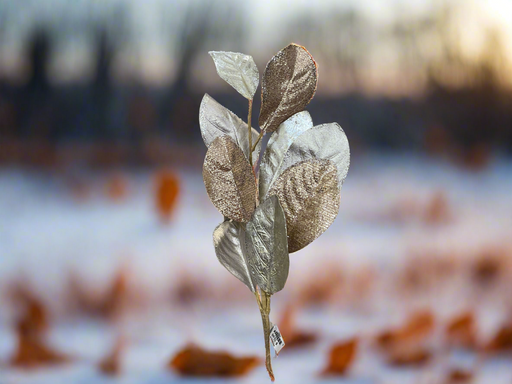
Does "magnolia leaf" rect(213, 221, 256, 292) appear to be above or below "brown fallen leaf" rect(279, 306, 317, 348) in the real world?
below

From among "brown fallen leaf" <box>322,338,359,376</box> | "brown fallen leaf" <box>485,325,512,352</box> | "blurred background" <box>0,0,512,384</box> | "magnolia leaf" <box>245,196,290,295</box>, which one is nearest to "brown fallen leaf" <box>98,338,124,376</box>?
"blurred background" <box>0,0,512,384</box>

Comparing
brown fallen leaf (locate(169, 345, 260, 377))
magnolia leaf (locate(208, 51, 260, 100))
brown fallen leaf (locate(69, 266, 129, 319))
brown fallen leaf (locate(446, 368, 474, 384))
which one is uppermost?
brown fallen leaf (locate(69, 266, 129, 319))

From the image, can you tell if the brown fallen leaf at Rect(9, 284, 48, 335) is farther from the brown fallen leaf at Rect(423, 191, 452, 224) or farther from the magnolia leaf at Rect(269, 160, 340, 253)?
the brown fallen leaf at Rect(423, 191, 452, 224)

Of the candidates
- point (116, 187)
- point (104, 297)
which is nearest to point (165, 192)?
point (116, 187)

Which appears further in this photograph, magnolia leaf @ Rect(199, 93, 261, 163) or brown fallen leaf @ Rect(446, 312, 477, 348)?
brown fallen leaf @ Rect(446, 312, 477, 348)

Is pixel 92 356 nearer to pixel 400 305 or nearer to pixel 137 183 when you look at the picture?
pixel 137 183

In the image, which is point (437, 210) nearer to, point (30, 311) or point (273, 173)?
point (273, 173)

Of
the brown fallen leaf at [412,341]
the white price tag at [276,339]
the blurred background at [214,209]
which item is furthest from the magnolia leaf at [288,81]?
the brown fallen leaf at [412,341]

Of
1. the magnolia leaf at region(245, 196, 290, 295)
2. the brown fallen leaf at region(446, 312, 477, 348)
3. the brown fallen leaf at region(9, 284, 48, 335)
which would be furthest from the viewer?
the brown fallen leaf at region(446, 312, 477, 348)
